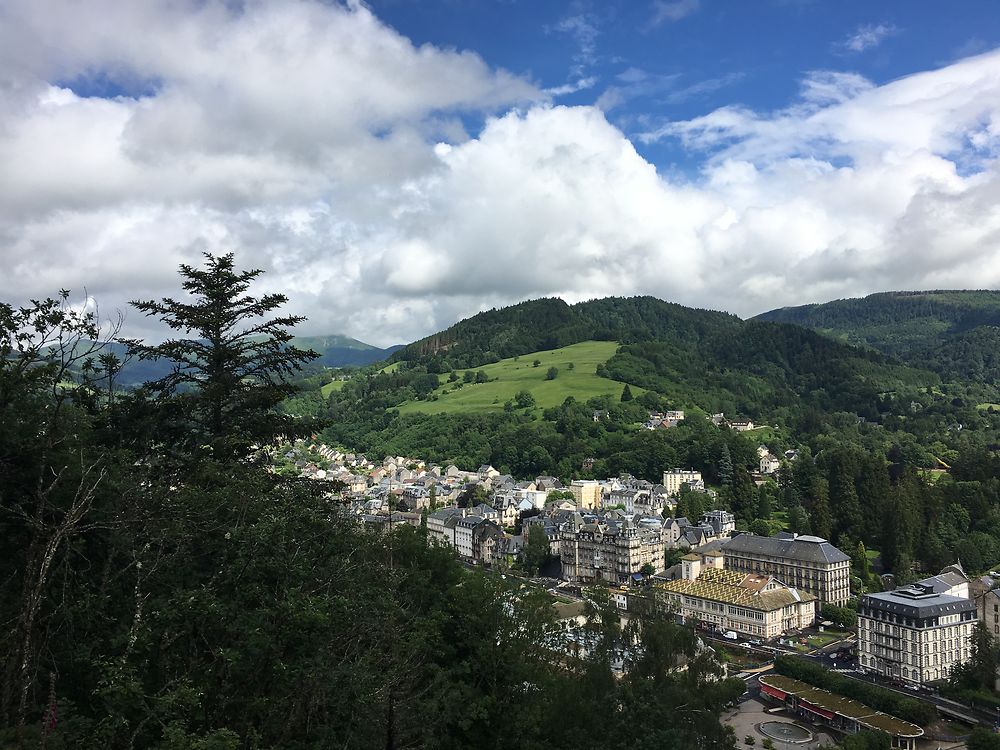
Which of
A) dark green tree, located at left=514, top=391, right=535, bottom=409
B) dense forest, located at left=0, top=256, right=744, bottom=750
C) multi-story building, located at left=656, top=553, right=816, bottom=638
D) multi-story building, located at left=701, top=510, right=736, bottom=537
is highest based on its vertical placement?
dark green tree, located at left=514, top=391, right=535, bottom=409

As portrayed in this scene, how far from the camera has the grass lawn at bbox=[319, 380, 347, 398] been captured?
153038 millimetres

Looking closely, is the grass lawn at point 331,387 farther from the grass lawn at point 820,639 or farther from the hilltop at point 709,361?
the grass lawn at point 820,639

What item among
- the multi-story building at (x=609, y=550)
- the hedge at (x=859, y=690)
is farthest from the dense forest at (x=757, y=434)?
the hedge at (x=859, y=690)

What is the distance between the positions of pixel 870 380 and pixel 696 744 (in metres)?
137

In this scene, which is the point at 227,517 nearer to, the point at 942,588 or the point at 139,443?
the point at 139,443

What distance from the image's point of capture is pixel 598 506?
85.4 metres

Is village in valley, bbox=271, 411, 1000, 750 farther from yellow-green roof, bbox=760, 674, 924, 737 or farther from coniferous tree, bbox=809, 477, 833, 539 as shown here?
coniferous tree, bbox=809, 477, 833, 539

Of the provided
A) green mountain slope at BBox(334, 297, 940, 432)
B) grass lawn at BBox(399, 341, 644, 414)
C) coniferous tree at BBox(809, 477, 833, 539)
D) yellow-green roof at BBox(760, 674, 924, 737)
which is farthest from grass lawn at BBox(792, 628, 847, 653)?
green mountain slope at BBox(334, 297, 940, 432)

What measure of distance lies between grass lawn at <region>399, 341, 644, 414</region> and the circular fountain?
81.3m

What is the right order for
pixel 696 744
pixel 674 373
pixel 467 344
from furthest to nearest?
pixel 467 344
pixel 674 373
pixel 696 744

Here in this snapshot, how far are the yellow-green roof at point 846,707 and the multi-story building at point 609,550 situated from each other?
802 inches

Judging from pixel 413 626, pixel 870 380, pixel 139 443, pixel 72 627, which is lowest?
pixel 413 626

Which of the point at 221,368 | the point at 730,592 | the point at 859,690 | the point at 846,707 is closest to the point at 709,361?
the point at 730,592

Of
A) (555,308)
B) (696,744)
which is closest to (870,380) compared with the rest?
(555,308)
